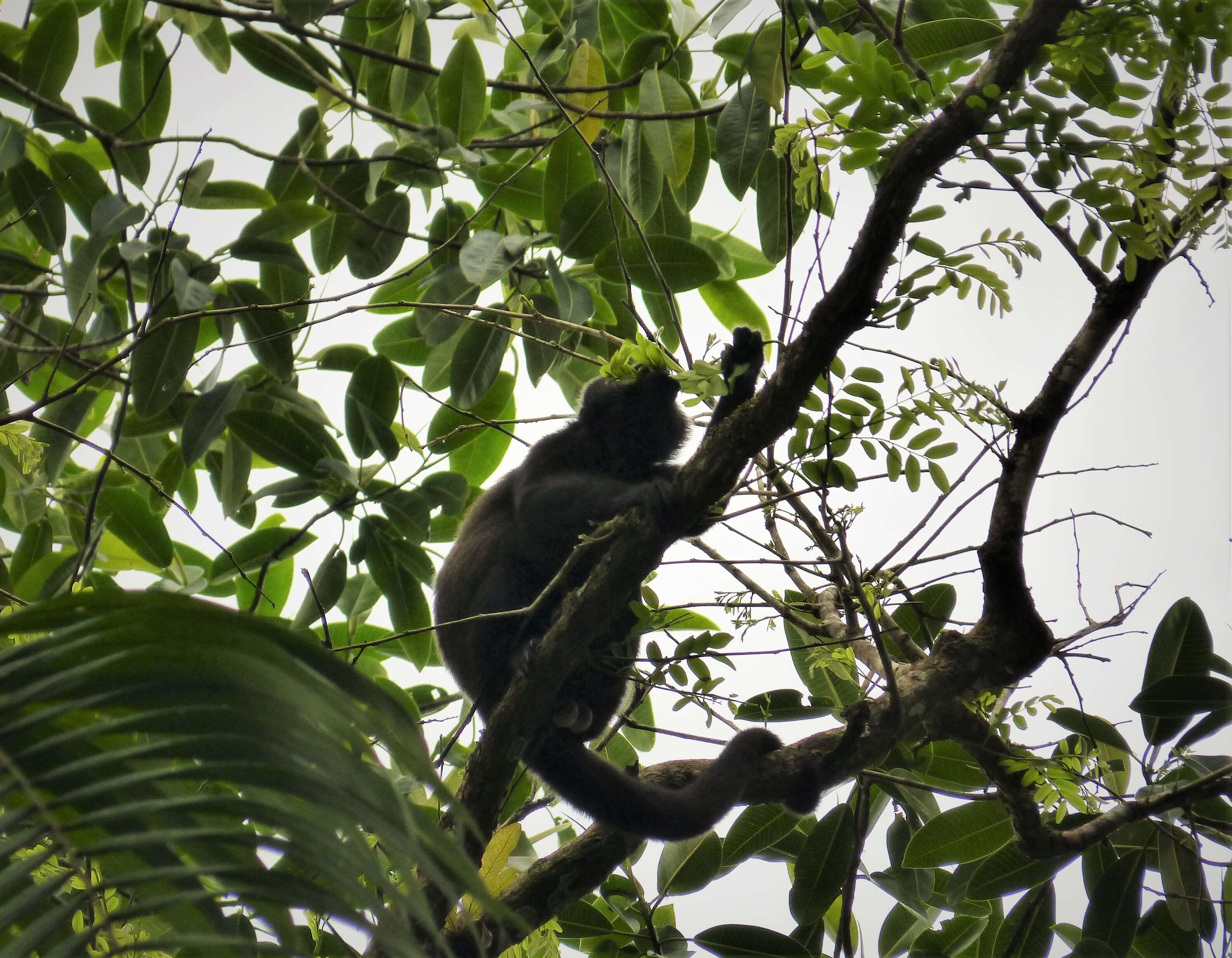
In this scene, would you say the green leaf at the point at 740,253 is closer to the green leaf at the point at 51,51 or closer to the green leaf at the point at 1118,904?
the green leaf at the point at 51,51

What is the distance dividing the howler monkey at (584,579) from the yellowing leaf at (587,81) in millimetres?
1023

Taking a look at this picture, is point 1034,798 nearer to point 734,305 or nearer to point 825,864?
point 825,864

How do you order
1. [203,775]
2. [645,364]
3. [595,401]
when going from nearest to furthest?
[203,775] → [645,364] → [595,401]

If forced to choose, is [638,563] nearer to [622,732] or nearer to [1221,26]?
[1221,26]

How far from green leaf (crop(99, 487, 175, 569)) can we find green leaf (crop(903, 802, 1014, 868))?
3.36 metres

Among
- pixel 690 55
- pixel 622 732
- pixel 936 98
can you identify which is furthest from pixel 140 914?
pixel 622 732

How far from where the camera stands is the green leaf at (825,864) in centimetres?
361

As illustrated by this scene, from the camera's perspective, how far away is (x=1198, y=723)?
330cm

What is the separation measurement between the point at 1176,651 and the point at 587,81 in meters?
2.99

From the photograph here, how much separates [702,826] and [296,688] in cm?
284

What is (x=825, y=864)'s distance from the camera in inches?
Answer: 143

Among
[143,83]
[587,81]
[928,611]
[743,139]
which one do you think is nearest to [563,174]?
[587,81]

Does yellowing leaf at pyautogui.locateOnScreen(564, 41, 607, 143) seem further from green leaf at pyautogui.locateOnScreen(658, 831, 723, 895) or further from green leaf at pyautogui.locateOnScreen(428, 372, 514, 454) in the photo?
green leaf at pyautogui.locateOnScreen(658, 831, 723, 895)

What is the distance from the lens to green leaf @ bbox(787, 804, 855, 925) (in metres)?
3.61
